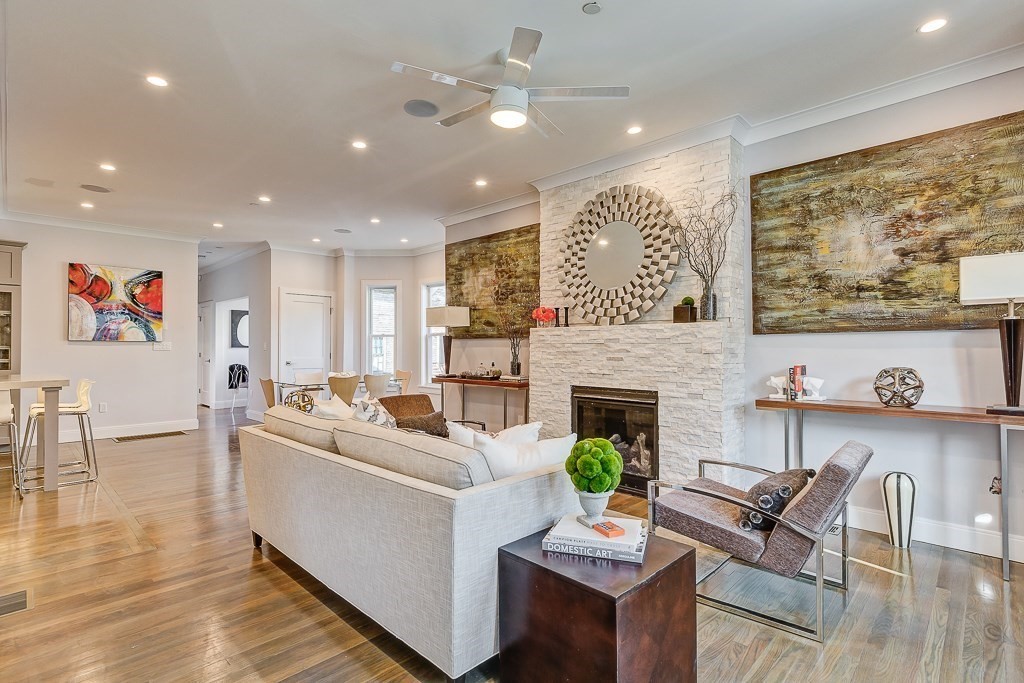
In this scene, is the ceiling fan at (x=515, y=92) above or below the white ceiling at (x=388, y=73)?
below

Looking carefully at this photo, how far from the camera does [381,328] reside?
27.9 feet

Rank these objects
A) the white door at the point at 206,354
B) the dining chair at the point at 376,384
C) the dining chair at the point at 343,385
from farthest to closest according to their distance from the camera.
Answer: the white door at the point at 206,354 → the dining chair at the point at 376,384 → the dining chair at the point at 343,385

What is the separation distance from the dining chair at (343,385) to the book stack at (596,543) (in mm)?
4951

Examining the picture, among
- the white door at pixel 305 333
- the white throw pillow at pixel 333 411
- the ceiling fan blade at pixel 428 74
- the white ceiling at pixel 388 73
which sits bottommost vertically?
the white throw pillow at pixel 333 411

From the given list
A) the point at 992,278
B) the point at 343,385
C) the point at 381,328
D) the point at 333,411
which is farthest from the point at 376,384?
the point at 992,278

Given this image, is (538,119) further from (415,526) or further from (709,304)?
(415,526)

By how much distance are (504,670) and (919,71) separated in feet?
12.4

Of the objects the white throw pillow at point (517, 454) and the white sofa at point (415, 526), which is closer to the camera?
the white sofa at point (415, 526)

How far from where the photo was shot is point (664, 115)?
3551 millimetres

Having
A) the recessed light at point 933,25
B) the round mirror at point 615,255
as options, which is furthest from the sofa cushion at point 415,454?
the recessed light at point 933,25

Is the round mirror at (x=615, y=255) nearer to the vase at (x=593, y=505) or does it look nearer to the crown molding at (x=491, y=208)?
the crown molding at (x=491, y=208)

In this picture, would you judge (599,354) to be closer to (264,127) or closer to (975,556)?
(975,556)

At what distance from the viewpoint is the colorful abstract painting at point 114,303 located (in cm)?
630

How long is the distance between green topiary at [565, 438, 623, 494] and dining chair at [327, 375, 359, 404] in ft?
16.2
